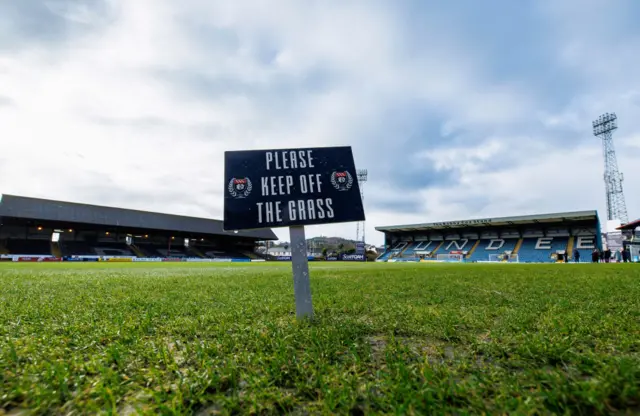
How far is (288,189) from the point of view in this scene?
294 cm

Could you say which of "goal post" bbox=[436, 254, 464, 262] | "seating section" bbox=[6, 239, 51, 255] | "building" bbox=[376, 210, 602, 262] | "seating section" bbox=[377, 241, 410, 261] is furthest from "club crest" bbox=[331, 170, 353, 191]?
"seating section" bbox=[377, 241, 410, 261]

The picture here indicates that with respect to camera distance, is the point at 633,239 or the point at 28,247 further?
the point at 28,247

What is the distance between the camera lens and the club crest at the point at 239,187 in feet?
9.52

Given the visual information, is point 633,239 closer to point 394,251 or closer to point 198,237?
point 394,251

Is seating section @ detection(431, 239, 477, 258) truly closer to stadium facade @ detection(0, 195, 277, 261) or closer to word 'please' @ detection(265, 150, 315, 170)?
stadium facade @ detection(0, 195, 277, 261)

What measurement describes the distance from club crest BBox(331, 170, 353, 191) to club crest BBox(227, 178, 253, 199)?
0.83 m

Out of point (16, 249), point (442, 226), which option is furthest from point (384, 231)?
point (16, 249)

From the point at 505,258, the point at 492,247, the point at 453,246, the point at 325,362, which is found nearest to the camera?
the point at 325,362

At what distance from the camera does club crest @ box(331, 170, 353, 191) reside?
3.00 meters

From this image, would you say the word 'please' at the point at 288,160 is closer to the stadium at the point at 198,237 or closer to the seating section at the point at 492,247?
the stadium at the point at 198,237

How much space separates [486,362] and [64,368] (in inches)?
87.0

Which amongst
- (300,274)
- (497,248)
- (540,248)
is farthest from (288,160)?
(497,248)

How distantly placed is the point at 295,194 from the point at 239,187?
56 cm

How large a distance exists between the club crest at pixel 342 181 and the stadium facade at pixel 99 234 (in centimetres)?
2767
